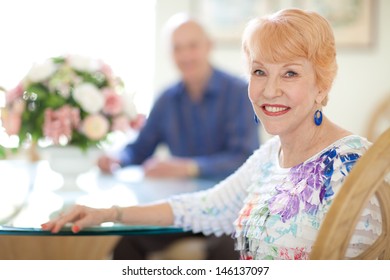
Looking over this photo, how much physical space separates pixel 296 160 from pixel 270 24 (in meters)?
0.32

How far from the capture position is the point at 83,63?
240 cm

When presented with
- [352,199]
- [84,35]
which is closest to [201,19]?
[84,35]

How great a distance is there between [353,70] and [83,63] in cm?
272

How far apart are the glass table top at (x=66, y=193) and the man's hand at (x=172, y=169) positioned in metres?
0.05

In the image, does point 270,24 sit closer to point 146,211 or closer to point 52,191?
point 146,211

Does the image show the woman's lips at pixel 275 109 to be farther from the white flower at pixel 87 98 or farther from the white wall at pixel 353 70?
the white wall at pixel 353 70

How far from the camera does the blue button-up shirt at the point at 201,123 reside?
10.3ft

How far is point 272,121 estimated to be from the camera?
4.92 feet

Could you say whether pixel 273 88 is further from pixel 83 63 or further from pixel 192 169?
pixel 192 169

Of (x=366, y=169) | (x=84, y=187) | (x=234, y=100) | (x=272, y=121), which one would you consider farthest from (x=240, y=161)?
(x=366, y=169)

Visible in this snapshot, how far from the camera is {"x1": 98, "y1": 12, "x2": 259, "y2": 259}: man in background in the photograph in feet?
9.86

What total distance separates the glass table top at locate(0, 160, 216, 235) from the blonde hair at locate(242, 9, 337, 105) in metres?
0.58

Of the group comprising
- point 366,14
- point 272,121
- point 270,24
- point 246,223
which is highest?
point 366,14

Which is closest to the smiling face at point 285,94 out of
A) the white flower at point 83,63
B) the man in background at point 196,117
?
the white flower at point 83,63
